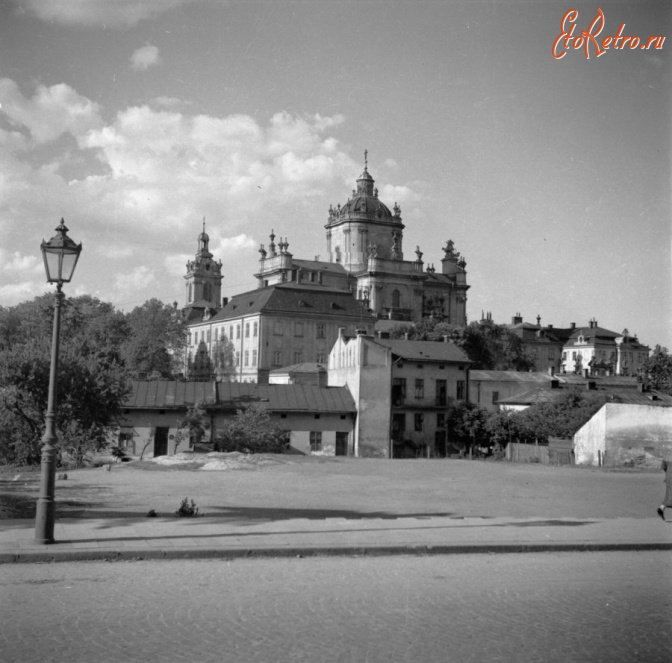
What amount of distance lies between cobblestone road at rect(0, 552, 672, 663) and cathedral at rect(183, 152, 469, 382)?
7901 cm

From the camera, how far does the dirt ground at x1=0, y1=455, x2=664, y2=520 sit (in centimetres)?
1800

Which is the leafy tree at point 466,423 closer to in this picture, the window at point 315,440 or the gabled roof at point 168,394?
the window at point 315,440

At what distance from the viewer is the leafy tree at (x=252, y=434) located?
44750mm

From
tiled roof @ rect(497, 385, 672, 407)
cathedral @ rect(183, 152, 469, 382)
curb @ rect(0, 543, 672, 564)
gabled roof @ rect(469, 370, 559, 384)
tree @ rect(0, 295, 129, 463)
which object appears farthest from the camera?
cathedral @ rect(183, 152, 469, 382)

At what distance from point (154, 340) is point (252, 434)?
180 feet

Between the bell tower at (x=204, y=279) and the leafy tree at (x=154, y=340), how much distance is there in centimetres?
4738

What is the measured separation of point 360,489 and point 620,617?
16847mm

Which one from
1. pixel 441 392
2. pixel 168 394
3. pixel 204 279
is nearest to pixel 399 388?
pixel 441 392

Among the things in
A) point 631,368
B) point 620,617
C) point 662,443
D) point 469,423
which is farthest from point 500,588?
point 631,368

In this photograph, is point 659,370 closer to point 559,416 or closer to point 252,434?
point 559,416

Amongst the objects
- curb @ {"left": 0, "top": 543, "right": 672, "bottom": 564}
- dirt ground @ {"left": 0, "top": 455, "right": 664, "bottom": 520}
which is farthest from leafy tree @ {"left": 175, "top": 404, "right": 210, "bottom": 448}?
curb @ {"left": 0, "top": 543, "right": 672, "bottom": 564}

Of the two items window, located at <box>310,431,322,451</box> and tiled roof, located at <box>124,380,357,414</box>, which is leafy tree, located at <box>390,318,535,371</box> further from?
window, located at <box>310,431,322,451</box>

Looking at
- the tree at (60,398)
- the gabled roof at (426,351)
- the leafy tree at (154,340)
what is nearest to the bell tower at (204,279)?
the leafy tree at (154,340)

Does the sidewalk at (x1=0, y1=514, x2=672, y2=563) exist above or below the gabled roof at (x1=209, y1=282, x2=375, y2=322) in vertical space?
below
